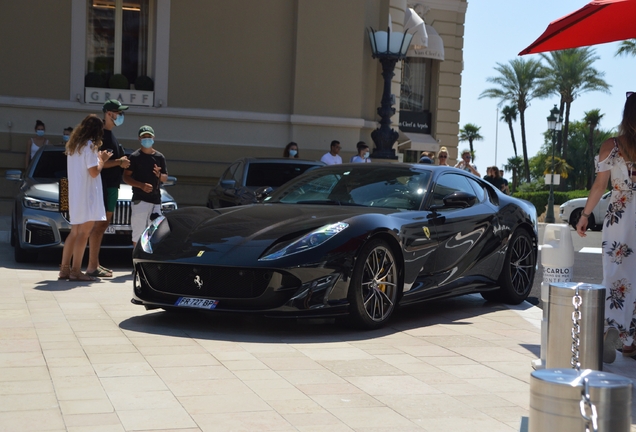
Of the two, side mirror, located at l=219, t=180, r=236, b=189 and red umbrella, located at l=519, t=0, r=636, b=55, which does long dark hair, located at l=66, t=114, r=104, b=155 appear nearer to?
side mirror, located at l=219, t=180, r=236, b=189

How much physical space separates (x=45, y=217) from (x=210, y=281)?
14.3 feet

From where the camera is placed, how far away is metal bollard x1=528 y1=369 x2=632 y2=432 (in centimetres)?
264

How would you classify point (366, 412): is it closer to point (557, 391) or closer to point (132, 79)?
point (557, 391)

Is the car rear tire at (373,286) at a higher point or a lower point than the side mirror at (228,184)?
lower

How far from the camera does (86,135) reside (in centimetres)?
909

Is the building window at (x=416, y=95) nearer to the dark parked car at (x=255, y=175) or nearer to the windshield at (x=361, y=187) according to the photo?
the dark parked car at (x=255, y=175)

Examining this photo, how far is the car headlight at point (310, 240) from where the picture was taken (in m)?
6.45

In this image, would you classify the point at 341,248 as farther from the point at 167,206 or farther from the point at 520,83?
the point at 520,83

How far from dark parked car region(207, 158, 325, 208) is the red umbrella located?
5.87 metres

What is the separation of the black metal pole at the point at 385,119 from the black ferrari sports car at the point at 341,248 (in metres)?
10.5

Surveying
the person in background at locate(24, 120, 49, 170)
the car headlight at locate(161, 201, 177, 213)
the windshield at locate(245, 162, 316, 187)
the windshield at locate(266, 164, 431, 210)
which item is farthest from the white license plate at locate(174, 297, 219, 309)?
the person in background at locate(24, 120, 49, 170)

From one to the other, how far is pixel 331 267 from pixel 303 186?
1.83 meters

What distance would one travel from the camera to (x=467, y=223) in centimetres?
801

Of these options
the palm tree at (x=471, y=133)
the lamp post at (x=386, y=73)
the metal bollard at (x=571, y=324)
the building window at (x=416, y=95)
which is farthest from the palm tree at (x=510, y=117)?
the metal bollard at (x=571, y=324)
